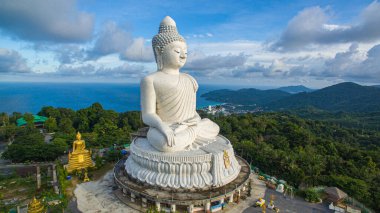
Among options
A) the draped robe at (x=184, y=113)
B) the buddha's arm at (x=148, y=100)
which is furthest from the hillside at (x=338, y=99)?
the buddha's arm at (x=148, y=100)

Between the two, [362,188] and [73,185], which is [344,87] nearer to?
[362,188]

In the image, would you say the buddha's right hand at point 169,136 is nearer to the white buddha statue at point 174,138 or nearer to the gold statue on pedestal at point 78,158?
the white buddha statue at point 174,138

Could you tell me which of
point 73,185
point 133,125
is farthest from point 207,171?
point 133,125

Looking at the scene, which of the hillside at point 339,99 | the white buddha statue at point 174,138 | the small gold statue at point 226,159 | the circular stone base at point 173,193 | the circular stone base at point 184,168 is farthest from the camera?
the hillside at point 339,99

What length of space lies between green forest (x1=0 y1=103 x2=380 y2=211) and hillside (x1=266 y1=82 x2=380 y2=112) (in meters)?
98.3

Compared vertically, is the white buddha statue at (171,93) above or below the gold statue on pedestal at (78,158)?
above

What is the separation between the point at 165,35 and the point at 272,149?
13.1 metres

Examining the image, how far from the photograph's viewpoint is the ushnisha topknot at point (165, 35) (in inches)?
627

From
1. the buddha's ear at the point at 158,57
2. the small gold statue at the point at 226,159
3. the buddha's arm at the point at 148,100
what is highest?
the buddha's ear at the point at 158,57

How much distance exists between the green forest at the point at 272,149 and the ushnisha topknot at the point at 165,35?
457 inches

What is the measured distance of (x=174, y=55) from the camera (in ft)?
52.3

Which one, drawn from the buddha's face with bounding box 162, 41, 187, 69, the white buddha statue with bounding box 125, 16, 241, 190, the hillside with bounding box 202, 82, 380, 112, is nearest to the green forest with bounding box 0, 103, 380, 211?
the white buddha statue with bounding box 125, 16, 241, 190

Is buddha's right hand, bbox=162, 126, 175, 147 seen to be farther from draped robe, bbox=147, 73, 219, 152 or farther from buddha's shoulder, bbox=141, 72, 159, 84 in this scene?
buddha's shoulder, bbox=141, 72, 159, 84

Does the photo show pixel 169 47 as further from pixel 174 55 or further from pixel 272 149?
pixel 272 149
